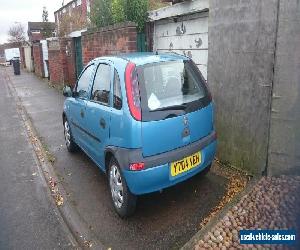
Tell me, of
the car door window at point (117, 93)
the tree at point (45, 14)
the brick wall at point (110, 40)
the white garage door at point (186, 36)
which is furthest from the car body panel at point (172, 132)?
the tree at point (45, 14)

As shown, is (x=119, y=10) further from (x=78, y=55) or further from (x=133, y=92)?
(x=78, y=55)

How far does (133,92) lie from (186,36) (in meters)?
3.10

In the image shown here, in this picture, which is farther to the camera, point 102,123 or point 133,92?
point 102,123

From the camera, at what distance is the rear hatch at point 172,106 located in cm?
356

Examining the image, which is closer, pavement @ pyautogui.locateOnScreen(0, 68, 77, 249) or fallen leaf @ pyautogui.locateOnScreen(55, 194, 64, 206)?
pavement @ pyautogui.locateOnScreen(0, 68, 77, 249)

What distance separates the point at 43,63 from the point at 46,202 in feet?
59.8

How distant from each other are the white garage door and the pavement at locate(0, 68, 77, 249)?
11.3 ft

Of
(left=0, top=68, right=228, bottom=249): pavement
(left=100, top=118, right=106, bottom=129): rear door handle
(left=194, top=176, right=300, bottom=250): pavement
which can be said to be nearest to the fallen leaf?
(left=0, top=68, right=228, bottom=249): pavement

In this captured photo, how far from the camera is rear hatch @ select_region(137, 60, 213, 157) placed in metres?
3.56

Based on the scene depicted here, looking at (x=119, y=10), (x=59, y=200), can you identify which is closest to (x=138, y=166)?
(x=59, y=200)

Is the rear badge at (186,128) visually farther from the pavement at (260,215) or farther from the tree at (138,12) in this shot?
the tree at (138,12)

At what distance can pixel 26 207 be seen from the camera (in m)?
4.52

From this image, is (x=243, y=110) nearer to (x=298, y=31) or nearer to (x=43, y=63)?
(x=298, y=31)

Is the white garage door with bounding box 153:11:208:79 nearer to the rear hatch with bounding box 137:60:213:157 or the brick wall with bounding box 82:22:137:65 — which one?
the brick wall with bounding box 82:22:137:65
